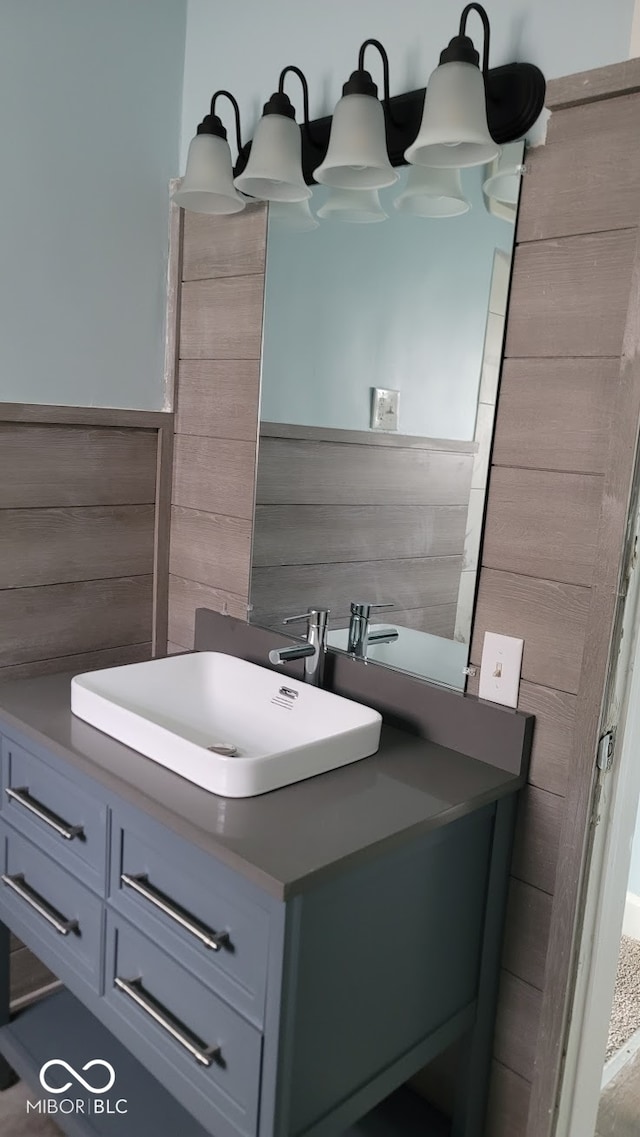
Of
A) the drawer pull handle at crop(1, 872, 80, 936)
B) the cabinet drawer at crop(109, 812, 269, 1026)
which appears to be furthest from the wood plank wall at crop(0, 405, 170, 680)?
the cabinet drawer at crop(109, 812, 269, 1026)

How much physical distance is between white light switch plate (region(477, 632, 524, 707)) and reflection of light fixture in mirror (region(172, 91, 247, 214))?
976mm

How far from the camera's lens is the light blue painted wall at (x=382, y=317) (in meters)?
1.38

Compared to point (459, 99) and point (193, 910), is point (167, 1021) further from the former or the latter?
point (459, 99)

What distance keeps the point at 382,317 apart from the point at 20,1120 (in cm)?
167

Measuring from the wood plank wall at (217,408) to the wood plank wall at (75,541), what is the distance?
74mm

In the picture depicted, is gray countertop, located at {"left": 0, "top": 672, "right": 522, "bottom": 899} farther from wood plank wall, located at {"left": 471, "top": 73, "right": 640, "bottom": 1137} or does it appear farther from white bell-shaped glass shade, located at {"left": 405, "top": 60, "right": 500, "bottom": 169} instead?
white bell-shaped glass shade, located at {"left": 405, "top": 60, "right": 500, "bottom": 169}

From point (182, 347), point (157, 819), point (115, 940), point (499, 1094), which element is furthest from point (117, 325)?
point (499, 1094)

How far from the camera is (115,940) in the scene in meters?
1.32

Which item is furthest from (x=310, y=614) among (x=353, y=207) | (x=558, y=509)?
(x=353, y=207)

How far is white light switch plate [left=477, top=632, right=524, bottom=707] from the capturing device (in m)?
1.35

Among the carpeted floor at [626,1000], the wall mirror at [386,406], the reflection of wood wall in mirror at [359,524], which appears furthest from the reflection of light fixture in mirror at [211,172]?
the carpeted floor at [626,1000]

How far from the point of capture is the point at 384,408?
1.57m

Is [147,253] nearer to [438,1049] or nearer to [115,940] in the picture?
[115,940]

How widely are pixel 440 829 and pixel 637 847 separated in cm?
149
